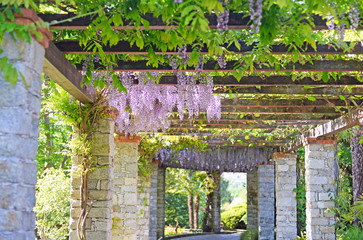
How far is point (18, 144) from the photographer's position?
2.29m

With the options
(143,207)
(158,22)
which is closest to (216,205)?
(143,207)

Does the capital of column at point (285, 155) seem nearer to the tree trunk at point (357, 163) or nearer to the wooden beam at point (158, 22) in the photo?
the tree trunk at point (357, 163)

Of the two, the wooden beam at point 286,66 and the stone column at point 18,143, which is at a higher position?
the wooden beam at point 286,66

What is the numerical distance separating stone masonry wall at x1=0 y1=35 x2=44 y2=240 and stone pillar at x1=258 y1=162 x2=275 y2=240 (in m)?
9.82

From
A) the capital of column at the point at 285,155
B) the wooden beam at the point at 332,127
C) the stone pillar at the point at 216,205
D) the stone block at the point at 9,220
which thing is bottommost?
the stone pillar at the point at 216,205

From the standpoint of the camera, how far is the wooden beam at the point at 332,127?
17.6ft

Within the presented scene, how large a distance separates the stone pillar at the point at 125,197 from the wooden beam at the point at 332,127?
2964mm

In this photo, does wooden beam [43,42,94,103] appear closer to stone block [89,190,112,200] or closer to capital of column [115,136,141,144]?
stone block [89,190,112,200]

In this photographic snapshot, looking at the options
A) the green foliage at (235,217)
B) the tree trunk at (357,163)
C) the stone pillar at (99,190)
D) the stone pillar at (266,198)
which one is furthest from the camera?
the green foliage at (235,217)

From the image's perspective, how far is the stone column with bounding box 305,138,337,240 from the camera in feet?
24.3

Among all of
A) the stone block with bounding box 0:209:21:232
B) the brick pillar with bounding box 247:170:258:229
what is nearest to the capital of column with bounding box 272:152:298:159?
the brick pillar with bounding box 247:170:258:229

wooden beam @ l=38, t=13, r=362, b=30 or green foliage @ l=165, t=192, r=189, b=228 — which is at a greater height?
wooden beam @ l=38, t=13, r=362, b=30

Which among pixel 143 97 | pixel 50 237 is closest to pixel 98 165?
pixel 143 97

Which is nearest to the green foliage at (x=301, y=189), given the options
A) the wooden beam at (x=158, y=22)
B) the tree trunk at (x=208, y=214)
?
the tree trunk at (x=208, y=214)
